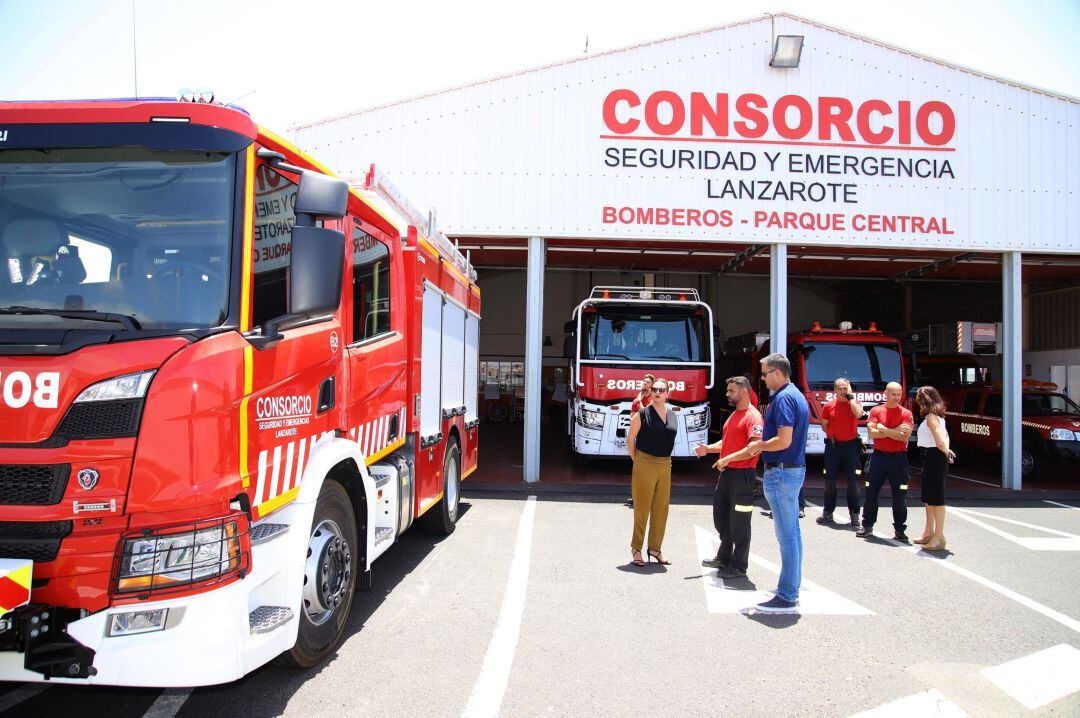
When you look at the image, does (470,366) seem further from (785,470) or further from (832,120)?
(832,120)

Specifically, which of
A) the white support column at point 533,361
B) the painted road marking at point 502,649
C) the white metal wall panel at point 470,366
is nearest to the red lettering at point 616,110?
the white support column at point 533,361

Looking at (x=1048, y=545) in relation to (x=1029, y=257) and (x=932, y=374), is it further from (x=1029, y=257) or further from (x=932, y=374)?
(x=932, y=374)

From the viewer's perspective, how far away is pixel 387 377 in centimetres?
504

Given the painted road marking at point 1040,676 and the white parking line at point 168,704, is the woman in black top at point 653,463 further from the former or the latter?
the white parking line at point 168,704

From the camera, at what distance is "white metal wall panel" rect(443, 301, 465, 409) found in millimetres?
6934

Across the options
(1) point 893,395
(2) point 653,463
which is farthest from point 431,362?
(1) point 893,395

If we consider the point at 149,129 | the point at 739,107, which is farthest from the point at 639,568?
the point at 739,107

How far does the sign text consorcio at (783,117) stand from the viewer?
11.0 m

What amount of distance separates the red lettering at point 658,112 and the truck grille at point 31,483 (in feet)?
33.0

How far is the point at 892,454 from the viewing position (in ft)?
24.6

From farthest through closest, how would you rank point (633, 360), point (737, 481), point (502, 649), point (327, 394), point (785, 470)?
point (633, 360) → point (737, 481) → point (785, 470) → point (502, 649) → point (327, 394)

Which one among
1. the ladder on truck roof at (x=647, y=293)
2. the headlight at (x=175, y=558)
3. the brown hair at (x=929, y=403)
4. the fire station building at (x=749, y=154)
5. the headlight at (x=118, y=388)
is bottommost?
the headlight at (x=175, y=558)

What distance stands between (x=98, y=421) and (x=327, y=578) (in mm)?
1711

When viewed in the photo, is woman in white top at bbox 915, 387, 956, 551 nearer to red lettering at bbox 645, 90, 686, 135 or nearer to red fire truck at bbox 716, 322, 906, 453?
red fire truck at bbox 716, 322, 906, 453
